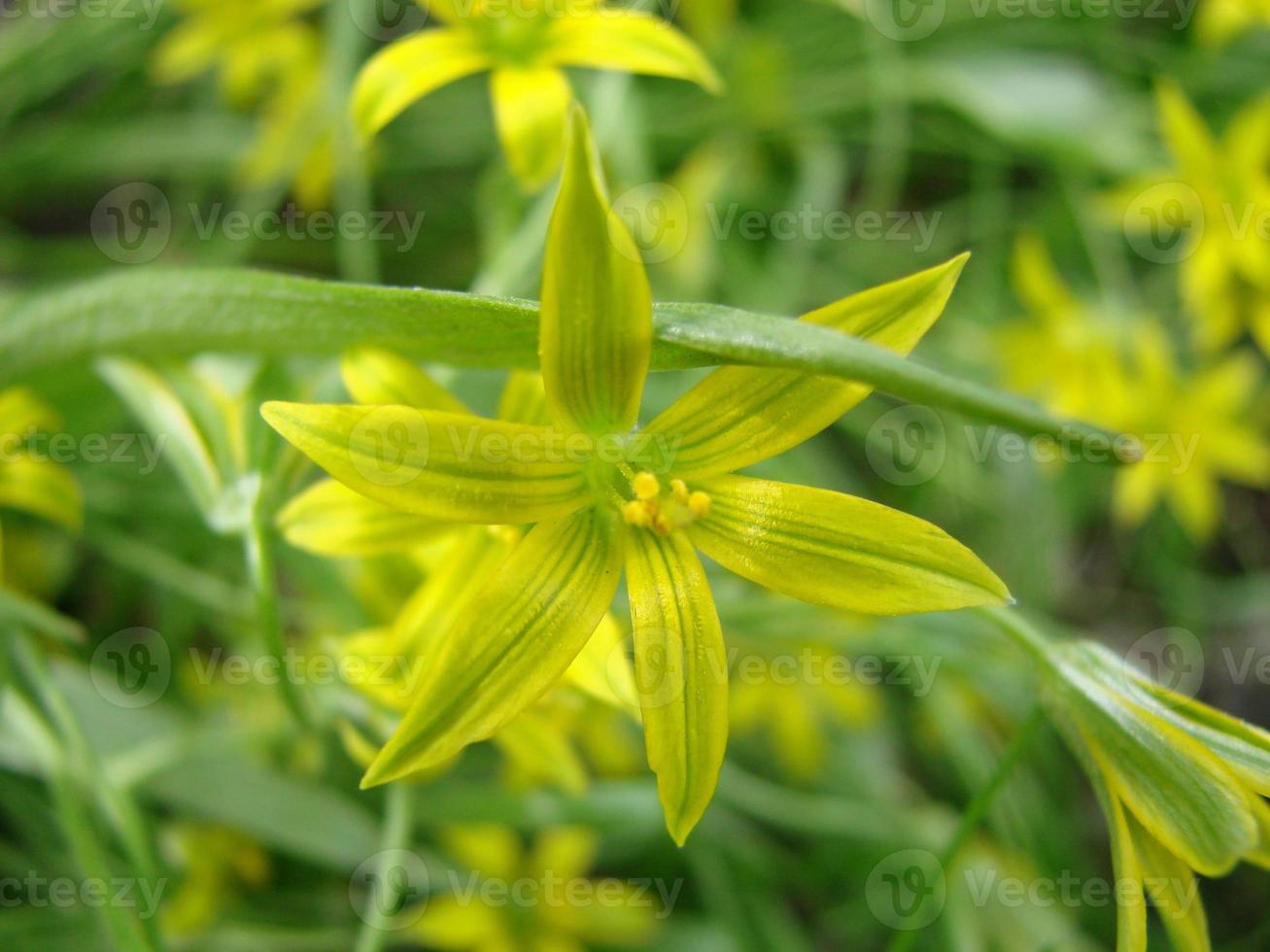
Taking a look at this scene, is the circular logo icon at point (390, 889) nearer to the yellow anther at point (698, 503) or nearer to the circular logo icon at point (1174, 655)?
the yellow anther at point (698, 503)

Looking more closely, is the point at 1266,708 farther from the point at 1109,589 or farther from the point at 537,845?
the point at 537,845

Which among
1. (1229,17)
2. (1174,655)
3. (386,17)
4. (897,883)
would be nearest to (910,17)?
(1229,17)

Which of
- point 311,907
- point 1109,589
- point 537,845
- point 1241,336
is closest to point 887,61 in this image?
point 1241,336

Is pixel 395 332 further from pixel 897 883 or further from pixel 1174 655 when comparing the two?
pixel 1174 655

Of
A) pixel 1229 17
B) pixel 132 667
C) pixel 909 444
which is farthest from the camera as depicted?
pixel 909 444

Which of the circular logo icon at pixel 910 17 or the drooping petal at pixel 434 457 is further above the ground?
the circular logo icon at pixel 910 17

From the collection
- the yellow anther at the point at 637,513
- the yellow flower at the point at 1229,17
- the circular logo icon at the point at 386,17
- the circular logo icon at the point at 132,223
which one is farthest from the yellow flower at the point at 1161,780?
the circular logo icon at the point at 132,223
